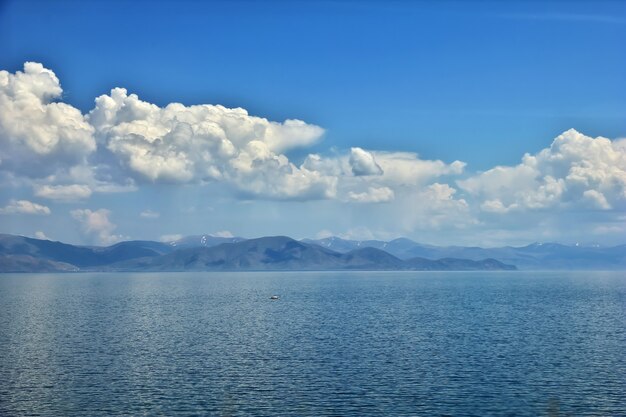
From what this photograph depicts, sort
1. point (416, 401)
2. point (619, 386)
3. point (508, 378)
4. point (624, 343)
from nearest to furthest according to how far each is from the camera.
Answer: point (416, 401)
point (619, 386)
point (508, 378)
point (624, 343)

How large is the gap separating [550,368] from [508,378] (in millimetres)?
10762

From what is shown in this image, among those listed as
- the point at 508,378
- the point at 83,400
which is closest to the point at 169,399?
the point at 83,400

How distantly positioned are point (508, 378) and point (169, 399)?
45911 mm

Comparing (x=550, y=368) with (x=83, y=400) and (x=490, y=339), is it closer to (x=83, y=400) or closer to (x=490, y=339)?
(x=490, y=339)

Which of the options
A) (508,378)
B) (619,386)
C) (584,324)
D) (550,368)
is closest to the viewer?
(619,386)

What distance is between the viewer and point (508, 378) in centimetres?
8756

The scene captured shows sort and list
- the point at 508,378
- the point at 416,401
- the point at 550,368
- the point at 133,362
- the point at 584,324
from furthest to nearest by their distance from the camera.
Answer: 1. the point at 584,324
2. the point at 133,362
3. the point at 550,368
4. the point at 508,378
5. the point at 416,401

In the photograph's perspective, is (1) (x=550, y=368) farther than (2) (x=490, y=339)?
No

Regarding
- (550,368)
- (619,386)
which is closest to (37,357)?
(550,368)

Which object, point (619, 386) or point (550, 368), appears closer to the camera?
point (619, 386)

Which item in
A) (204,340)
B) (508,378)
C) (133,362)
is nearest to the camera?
(508,378)

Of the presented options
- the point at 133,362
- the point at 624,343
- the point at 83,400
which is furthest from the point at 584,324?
the point at 83,400

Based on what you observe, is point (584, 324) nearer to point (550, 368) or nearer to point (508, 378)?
point (550, 368)

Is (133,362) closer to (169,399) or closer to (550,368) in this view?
(169,399)
